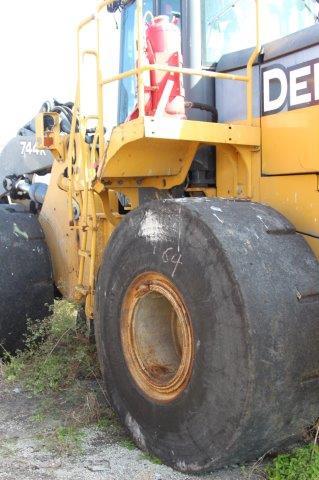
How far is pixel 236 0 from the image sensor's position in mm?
3936

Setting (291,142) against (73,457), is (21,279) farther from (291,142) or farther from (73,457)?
(291,142)

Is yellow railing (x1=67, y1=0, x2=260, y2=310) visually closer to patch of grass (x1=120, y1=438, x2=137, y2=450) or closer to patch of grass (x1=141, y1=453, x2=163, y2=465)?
patch of grass (x1=120, y1=438, x2=137, y2=450)

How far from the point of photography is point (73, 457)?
3336mm

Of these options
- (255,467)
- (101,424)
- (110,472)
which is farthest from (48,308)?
(255,467)

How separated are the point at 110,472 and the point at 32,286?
2.00 meters

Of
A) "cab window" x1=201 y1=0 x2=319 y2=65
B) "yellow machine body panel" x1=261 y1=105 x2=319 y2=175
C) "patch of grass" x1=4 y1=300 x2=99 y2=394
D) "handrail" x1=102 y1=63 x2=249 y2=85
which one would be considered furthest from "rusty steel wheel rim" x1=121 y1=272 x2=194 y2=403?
"cab window" x1=201 y1=0 x2=319 y2=65

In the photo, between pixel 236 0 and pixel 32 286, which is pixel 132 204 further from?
pixel 236 0

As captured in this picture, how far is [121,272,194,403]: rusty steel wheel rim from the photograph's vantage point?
10.6ft

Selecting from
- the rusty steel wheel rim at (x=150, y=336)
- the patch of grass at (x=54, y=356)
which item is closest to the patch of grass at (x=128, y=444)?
the rusty steel wheel rim at (x=150, y=336)

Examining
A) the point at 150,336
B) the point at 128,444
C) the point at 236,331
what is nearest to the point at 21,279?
the point at 150,336

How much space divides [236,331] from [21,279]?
2.55m

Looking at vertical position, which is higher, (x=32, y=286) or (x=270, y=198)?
(x=270, y=198)

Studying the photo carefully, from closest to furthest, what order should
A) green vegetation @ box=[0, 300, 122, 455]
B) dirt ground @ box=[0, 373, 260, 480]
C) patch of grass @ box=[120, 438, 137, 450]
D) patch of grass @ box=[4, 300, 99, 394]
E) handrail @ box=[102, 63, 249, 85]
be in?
1. dirt ground @ box=[0, 373, 260, 480]
2. handrail @ box=[102, 63, 249, 85]
3. patch of grass @ box=[120, 438, 137, 450]
4. green vegetation @ box=[0, 300, 122, 455]
5. patch of grass @ box=[4, 300, 99, 394]

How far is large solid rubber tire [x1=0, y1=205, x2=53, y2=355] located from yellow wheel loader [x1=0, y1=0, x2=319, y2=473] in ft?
0.05
